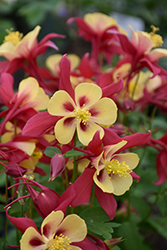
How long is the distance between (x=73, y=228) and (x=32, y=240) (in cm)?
7

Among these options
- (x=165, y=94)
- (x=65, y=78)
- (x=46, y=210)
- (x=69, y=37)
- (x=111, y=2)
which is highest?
(x=65, y=78)

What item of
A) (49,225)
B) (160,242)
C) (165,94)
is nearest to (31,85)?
(49,225)

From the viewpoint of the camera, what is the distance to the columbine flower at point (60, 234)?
44 centimetres

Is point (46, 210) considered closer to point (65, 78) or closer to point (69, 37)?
point (65, 78)

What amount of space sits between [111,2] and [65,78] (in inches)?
98.3

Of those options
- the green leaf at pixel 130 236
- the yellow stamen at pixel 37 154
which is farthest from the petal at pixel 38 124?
the green leaf at pixel 130 236

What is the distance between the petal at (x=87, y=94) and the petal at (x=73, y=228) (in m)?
0.21

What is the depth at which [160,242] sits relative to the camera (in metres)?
1.32

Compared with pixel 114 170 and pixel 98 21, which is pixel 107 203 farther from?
pixel 98 21

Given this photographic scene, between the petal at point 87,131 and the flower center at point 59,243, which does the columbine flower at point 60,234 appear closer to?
the flower center at point 59,243

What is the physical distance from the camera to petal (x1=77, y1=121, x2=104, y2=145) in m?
0.51

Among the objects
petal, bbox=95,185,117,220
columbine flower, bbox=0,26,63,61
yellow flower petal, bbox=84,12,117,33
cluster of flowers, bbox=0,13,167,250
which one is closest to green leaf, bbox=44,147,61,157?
cluster of flowers, bbox=0,13,167,250

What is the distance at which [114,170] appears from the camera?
0.51 m

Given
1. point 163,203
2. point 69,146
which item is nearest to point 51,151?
point 69,146
